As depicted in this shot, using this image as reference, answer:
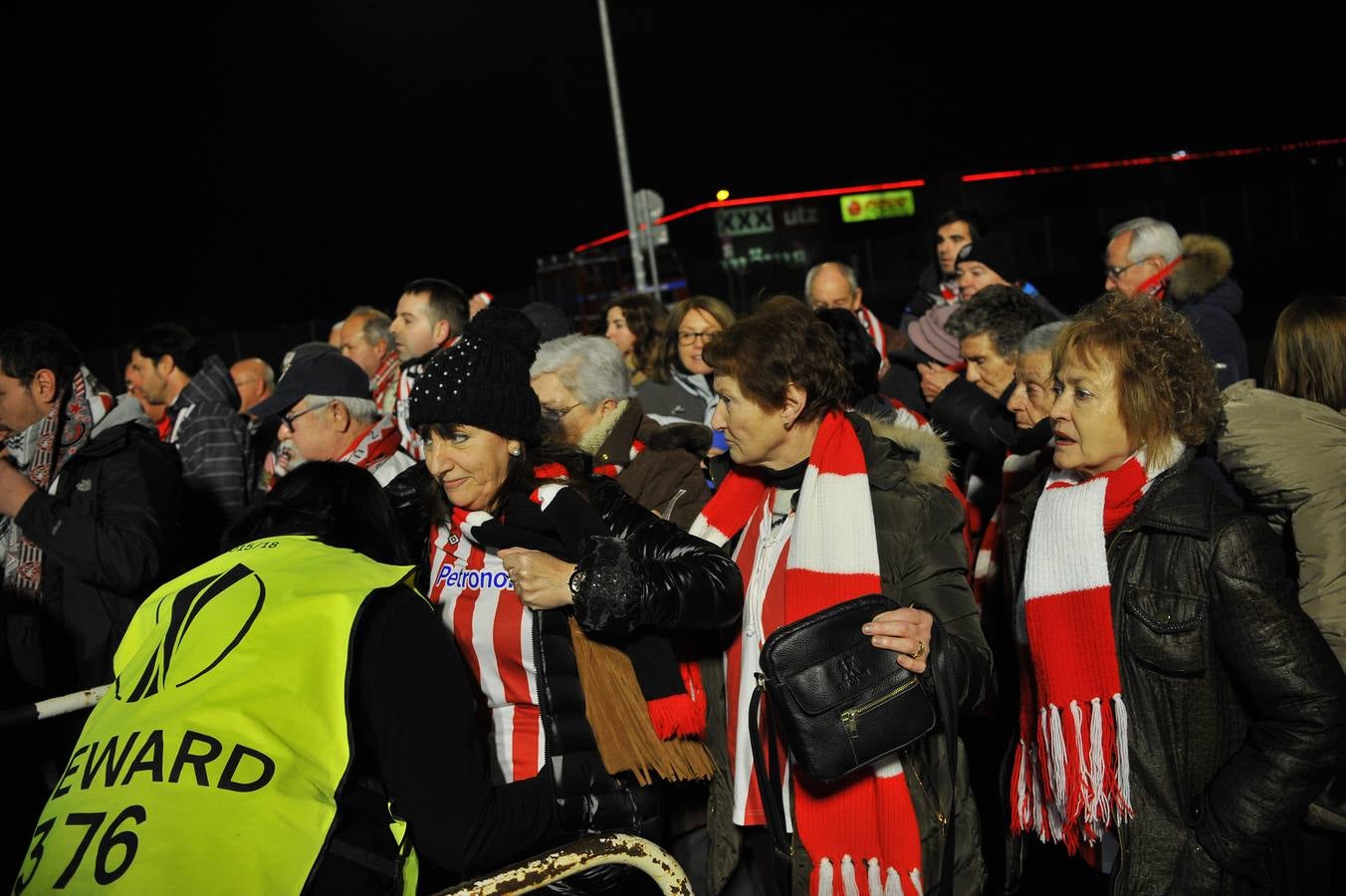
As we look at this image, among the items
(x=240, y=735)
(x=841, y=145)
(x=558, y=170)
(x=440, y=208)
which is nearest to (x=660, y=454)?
(x=240, y=735)

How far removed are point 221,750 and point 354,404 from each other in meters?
2.55

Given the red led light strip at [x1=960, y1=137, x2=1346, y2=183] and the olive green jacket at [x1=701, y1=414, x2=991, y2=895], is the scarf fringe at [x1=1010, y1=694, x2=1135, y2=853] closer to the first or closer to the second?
the olive green jacket at [x1=701, y1=414, x2=991, y2=895]

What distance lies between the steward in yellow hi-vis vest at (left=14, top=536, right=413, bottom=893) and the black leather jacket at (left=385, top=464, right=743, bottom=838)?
486mm

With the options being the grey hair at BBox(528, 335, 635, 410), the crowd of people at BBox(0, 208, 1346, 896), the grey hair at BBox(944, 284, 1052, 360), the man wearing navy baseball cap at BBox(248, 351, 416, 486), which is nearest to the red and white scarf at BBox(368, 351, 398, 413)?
the man wearing navy baseball cap at BBox(248, 351, 416, 486)

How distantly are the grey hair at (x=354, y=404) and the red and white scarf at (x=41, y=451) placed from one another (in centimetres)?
106

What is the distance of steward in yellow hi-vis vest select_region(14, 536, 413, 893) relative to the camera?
68.1 inches

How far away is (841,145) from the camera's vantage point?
31.7 meters

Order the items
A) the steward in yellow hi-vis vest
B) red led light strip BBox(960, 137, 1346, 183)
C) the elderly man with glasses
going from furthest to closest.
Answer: red led light strip BBox(960, 137, 1346, 183) < the elderly man with glasses < the steward in yellow hi-vis vest

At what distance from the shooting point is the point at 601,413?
3.90 metres

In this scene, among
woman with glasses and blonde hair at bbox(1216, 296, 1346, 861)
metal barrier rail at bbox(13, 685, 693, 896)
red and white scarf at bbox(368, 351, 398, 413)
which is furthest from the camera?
red and white scarf at bbox(368, 351, 398, 413)

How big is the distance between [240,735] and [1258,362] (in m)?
14.8

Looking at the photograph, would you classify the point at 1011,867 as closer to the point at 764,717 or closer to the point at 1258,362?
the point at 764,717

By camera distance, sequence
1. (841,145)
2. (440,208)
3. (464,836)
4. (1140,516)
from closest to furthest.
Answer: (464,836)
(1140,516)
(440,208)
(841,145)

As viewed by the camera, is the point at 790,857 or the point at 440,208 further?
the point at 440,208
